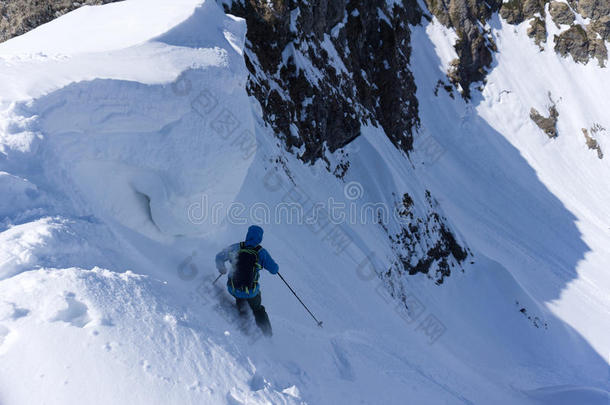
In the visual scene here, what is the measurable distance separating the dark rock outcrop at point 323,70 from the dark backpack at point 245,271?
886 cm

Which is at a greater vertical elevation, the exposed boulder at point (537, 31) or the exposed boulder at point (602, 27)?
the exposed boulder at point (602, 27)

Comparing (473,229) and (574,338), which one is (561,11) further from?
(574,338)

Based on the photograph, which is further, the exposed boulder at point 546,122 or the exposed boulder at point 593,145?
the exposed boulder at point 593,145

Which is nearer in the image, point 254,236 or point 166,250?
point 254,236

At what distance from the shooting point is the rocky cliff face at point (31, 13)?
478 inches

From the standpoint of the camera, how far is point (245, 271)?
5.86 m

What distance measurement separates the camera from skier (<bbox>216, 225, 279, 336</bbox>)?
5.87 m

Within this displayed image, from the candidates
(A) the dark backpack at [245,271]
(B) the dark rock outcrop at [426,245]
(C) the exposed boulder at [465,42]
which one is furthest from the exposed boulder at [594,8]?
(A) the dark backpack at [245,271]

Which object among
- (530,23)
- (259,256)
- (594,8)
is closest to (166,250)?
(259,256)

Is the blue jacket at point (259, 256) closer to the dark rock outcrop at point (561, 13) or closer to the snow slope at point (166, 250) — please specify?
the snow slope at point (166, 250)

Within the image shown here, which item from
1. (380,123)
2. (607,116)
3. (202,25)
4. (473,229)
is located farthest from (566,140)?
(202,25)

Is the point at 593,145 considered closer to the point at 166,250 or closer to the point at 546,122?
the point at 546,122

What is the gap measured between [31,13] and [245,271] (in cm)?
1124

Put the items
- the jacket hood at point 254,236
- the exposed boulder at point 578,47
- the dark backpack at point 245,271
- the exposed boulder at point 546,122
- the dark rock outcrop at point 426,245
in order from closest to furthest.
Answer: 1. the dark backpack at point 245,271
2. the jacket hood at point 254,236
3. the dark rock outcrop at point 426,245
4. the exposed boulder at point 546,122
5. the exposed boulder at point 578,47
